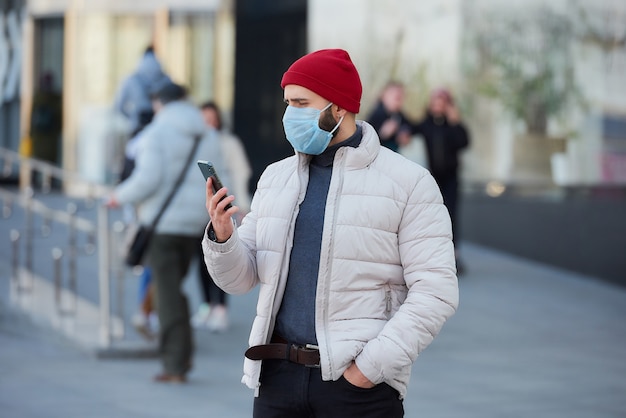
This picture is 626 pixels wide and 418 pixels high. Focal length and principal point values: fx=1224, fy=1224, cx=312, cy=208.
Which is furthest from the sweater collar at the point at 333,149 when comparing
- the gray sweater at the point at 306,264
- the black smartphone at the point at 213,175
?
the black smartphone at the point at 213,175

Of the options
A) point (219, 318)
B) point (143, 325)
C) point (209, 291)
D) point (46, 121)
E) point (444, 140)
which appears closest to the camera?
point (143, 325)

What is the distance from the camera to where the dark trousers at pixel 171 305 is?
25.7 ft

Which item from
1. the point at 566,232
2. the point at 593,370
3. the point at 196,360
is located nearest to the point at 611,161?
the point at 566,232

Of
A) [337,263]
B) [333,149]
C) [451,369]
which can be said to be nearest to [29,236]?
[451,369]

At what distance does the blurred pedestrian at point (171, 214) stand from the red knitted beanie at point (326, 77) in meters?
4.20

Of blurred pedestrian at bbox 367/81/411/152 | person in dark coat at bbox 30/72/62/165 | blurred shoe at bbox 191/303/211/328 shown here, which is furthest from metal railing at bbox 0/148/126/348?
person in dark coat at bbox 30/72/62/165

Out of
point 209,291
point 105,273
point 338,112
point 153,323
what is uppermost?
point 338,112

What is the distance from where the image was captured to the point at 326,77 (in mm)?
3666

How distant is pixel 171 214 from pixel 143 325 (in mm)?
1656

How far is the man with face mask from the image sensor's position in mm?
3580

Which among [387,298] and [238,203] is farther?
[238,203]

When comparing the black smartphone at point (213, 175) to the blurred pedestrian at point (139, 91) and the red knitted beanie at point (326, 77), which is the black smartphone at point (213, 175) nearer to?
the red knitted beanie at point (326, 77)

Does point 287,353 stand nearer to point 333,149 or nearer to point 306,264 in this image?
point 306,264

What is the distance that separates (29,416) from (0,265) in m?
5.39
